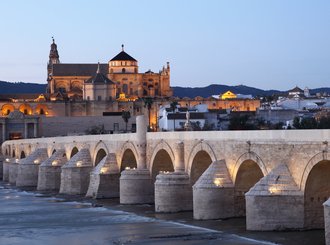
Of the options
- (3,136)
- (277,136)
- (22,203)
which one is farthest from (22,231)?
(3,136)

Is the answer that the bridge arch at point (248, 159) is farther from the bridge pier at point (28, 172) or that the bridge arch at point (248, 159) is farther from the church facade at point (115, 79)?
the church facade at point (115, 79)

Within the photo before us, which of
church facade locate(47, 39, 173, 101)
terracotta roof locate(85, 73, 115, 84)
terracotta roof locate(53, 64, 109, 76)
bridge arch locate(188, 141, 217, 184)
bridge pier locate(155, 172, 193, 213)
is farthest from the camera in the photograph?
terracotta roof locate(53, 64, 109, 76)

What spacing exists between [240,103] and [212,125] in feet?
136

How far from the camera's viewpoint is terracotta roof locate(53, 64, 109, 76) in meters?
145

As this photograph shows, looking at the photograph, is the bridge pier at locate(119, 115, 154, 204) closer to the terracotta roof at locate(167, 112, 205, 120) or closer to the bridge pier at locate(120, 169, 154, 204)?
the bridge pier at locate(120, 169, 154, 204)

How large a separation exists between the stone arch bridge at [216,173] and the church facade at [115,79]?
8338 centimetres

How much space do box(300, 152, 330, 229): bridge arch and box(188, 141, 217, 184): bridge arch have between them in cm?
896

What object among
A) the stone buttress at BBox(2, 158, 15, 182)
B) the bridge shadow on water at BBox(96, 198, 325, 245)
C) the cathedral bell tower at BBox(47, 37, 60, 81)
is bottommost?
the bridge shadow on water at BBox(96, 198, 325, 245)

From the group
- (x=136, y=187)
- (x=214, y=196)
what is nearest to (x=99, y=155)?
(x=136, y=187)

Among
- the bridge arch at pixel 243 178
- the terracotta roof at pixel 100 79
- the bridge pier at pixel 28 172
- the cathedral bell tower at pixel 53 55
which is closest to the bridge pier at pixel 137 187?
the bridge arch at pixel 243 178

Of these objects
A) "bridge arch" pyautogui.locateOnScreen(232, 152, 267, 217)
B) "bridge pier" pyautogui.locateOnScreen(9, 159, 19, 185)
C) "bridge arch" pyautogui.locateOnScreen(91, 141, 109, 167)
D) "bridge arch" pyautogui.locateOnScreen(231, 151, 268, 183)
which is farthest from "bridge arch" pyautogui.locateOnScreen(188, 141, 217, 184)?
"bridge pier" pyautogui.locateOnScreen(9, 159, 19, 185)

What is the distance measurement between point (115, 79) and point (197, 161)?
104 m

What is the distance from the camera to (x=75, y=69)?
14612 centimetres

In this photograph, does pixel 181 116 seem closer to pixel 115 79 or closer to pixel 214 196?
pixel 115 79
